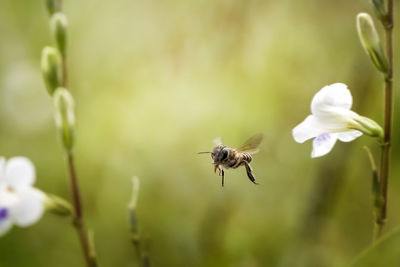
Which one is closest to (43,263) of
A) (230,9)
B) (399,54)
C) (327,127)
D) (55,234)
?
(55,234)

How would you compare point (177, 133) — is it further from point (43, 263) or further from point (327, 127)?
point (327, 127)

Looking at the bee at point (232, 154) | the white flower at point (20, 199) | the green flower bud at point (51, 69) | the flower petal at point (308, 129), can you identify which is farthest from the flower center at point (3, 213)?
the flower petal at point (308, 129)

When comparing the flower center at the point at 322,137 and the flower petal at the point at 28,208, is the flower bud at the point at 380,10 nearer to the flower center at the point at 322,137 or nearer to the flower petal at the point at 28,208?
the flower center at the point at 322,137

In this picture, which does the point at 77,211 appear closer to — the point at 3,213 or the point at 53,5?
the point at 3,213

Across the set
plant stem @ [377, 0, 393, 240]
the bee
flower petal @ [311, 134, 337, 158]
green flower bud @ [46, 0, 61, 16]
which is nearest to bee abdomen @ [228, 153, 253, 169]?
the bee

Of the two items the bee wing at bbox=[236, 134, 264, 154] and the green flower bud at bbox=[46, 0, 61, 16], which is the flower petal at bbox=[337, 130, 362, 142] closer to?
the bee wing at bbox=[236, 134, 264, 154]

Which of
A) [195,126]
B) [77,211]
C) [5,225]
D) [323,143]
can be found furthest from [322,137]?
[195,126]
